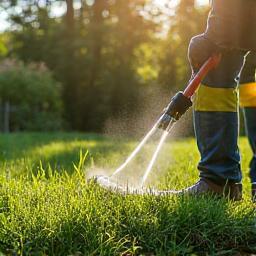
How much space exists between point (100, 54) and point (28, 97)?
378 cm

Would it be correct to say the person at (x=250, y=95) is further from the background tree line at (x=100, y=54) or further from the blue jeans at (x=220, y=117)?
the background tree line at (x=100, y=54)

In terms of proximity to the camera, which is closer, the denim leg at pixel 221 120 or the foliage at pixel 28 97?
the denim leg at pixel 221 120

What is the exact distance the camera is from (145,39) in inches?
860

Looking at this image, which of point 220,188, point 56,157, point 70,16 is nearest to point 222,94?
point 220,188

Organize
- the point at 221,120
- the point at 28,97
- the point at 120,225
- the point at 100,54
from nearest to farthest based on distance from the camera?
the point at 120,225 → the point at 221,120 → the point at 28,97 → the point at 100,54

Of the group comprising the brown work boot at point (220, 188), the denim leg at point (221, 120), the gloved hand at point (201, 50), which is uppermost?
the gloved hand at point (201, 50)

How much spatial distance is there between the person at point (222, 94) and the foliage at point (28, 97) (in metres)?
15.7

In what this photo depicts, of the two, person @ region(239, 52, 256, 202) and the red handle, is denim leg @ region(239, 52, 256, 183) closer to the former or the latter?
person @ region(239, 52, 256, 202)

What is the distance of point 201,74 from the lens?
2.74 metres

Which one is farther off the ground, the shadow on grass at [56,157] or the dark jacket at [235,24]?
the dark jacket at [235,24]

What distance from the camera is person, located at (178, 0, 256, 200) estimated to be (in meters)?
2.73

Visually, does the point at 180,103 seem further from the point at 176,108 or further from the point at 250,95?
the point at 250,95

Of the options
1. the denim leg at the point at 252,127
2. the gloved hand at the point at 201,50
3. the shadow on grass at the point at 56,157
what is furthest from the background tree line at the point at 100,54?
the gloved hand at the point at 201,50

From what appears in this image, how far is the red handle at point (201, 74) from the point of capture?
8.90 feet
